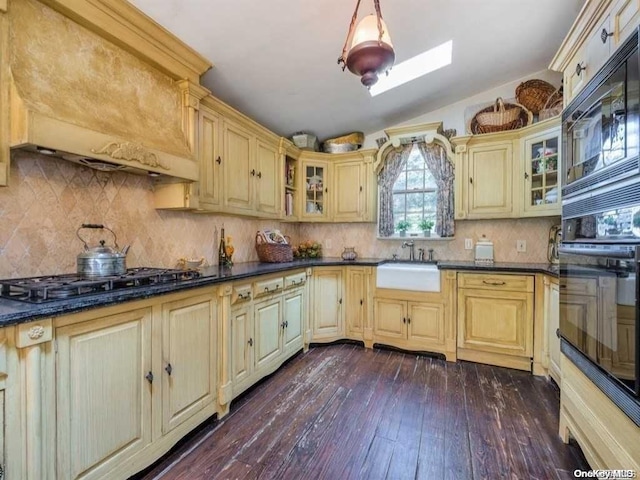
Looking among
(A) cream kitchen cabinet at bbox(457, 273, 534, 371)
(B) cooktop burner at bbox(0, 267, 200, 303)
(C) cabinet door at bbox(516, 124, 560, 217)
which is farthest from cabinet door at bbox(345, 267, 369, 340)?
(B) cooktop burner at bbox(0, 267, 200, 303)

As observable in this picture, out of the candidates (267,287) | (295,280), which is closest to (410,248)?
(295,280)

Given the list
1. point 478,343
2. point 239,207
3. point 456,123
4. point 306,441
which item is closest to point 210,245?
point 239,207

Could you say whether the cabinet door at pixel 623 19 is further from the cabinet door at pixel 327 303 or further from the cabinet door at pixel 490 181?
the cabinet door at pixel 327 303

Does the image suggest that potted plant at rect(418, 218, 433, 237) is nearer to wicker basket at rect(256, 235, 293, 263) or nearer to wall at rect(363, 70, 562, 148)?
wall at rect(363, 70, 562, 148)

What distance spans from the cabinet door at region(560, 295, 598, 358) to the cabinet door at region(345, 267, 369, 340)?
1822 mm

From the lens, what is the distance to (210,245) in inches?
109

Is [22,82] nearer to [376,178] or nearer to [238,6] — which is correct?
[238,6]

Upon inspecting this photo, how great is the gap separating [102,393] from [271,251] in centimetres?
196

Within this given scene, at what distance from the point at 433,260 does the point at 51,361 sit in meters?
3.37

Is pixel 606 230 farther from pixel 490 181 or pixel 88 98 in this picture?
pixel 88 98

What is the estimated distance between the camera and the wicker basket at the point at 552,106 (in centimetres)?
288

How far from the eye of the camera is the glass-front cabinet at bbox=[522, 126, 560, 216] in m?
2.77

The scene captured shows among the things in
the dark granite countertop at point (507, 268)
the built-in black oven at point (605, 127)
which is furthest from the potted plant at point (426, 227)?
the built-in black oven at point (605, 127)

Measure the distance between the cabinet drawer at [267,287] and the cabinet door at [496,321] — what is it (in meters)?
1.73
